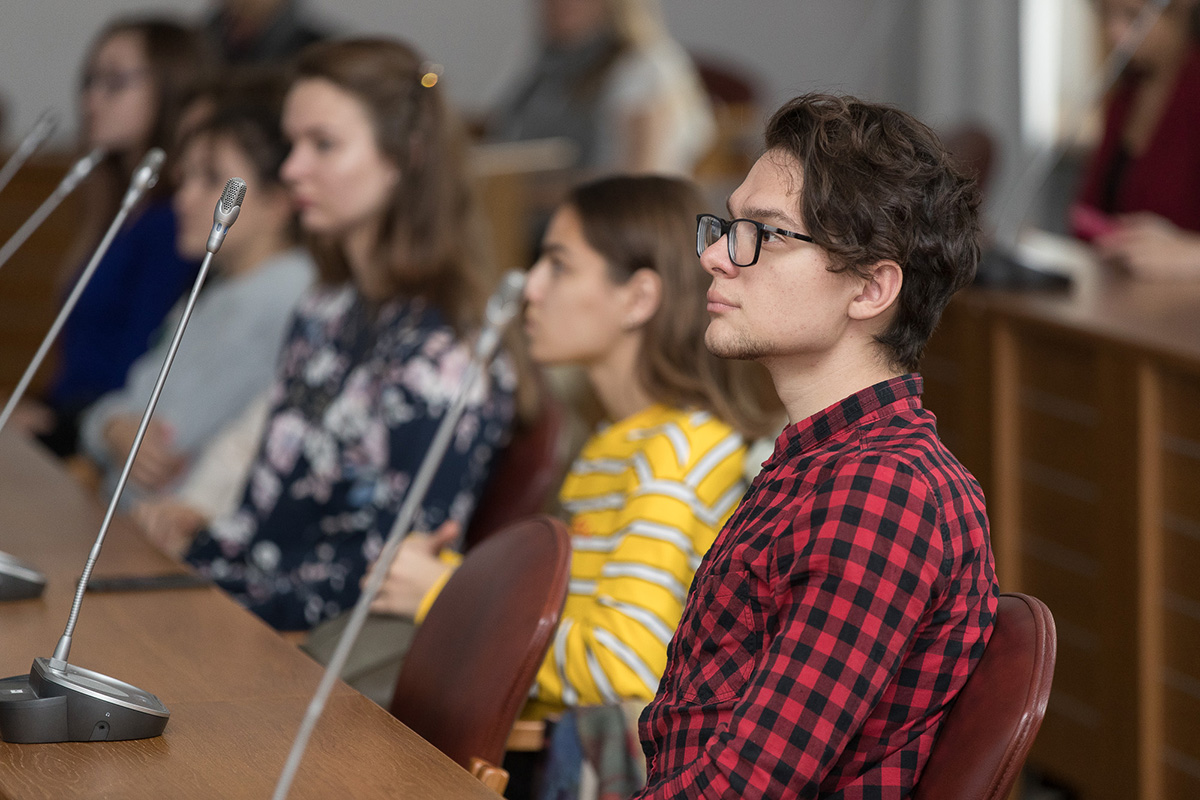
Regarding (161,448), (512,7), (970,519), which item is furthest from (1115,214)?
(512,7)

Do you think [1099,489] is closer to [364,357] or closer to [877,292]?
[364,357]

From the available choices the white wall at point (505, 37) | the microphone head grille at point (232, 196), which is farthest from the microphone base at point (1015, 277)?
the white wall at point (505, 37)

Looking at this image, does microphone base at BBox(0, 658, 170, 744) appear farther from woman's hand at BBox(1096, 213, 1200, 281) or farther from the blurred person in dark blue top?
woman's hand at BBox(1096, 213, 1200, 281)

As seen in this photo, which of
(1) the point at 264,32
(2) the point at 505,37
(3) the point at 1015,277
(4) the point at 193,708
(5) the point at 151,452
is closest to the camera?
(4) the point at 193,708

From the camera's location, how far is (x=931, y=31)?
6.15 meters

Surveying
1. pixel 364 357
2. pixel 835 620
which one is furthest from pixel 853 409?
pixel 364 357

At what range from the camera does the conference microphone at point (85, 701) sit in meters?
1.20

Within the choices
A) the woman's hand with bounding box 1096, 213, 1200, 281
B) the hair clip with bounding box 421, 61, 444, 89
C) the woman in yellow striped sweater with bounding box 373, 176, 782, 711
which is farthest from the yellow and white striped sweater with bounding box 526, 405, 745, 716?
→ the woman's hand with bounding box 1096, 213, 1200, 281

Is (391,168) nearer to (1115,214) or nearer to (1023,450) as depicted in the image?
(1023,450)

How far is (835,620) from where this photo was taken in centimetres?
106

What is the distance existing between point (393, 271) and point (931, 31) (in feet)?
14.6

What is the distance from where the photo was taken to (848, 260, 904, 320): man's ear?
1.18 metres

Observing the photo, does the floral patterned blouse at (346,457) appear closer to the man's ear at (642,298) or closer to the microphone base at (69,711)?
the man's ear at (642,298)

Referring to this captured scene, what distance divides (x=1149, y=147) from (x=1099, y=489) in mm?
1350
